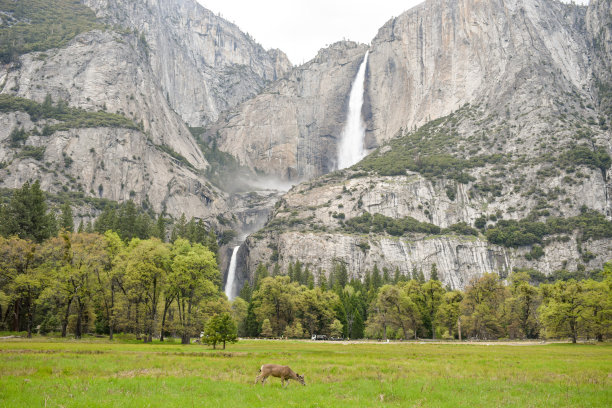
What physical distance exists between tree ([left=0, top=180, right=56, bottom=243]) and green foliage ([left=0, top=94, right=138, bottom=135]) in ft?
294

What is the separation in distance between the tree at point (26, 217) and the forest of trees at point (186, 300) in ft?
0.52

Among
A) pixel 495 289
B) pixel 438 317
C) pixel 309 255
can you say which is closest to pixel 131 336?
pixel 438 317

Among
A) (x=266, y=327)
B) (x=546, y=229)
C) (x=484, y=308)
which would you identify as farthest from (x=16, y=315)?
(x=546, y=229)

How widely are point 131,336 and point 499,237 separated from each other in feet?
393

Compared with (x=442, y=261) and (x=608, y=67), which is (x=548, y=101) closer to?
(x=608, y=67)

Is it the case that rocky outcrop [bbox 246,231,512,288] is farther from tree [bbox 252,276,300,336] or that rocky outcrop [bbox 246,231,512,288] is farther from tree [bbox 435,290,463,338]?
tree [bbox 252,276,300,336]

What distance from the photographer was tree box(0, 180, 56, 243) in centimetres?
6825

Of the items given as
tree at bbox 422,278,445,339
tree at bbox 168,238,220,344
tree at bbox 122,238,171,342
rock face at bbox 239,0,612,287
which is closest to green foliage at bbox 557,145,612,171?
rock face at bbox 239,0,612,287

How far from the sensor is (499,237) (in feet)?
461

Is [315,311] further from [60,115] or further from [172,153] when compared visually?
[172,153]

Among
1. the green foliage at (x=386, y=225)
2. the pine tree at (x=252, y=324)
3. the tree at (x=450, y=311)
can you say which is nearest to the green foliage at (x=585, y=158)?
the green foliage at (x=386, y=225)

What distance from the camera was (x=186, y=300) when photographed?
61656 mm

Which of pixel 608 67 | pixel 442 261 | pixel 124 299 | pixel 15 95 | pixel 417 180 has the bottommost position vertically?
pixel 124 299

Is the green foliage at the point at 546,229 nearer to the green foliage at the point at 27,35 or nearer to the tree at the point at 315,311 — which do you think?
the tree at the point at 315,311
